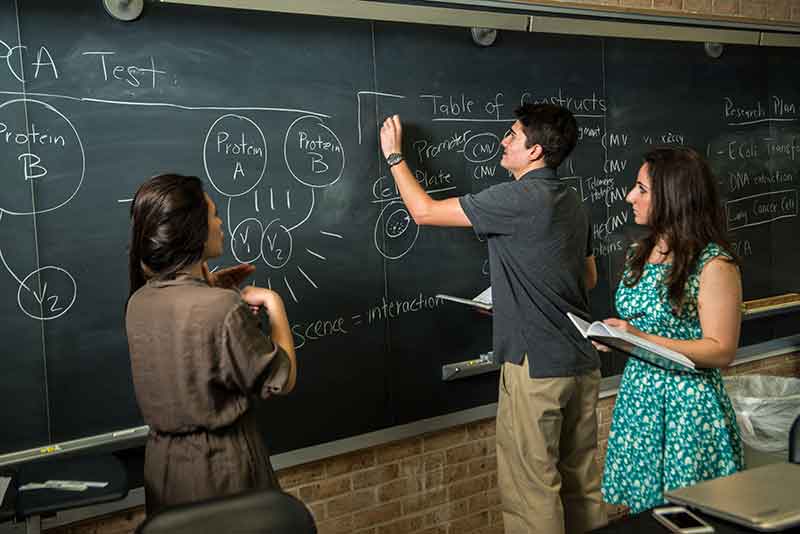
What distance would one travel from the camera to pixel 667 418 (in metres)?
2.39

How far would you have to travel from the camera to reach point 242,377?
1871 millimetres

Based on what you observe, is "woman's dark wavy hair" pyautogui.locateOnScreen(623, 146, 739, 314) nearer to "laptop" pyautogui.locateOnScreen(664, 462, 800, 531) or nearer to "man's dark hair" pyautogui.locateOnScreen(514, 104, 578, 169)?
"man's dark hair" pyautogui.locateOnScreen(514, 104, 578, 169)

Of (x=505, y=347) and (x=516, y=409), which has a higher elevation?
(x=505, y=347)

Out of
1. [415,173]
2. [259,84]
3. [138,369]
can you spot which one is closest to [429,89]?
[415,173]

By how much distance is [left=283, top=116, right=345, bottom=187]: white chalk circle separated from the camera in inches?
109

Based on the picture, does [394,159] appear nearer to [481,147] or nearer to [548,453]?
[481,147]

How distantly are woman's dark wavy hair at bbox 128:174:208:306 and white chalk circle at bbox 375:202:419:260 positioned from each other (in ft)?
3.83

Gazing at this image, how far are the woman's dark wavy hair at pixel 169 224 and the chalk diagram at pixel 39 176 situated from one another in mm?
564

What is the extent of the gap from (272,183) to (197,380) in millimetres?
1043

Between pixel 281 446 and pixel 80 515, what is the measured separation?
0.70 m

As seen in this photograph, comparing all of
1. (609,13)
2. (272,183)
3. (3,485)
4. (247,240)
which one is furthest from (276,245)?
(609,13)

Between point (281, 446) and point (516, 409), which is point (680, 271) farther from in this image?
point (281, 446)

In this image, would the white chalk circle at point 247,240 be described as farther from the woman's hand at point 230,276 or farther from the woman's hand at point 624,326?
the woman's hand at point 624,326

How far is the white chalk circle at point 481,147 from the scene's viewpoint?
3264 millimetres
